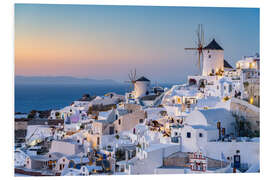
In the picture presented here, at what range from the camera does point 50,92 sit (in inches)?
684

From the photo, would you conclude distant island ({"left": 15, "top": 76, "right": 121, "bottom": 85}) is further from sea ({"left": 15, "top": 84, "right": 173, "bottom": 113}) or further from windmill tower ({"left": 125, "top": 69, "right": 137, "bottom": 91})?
windmill tower ({"left": 125, "top": 69, "right": 137, "bottom": 91})

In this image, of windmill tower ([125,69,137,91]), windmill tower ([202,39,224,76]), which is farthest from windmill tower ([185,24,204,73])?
windmill tower ([125,69,137,91])

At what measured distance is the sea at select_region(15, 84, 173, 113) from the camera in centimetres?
1364

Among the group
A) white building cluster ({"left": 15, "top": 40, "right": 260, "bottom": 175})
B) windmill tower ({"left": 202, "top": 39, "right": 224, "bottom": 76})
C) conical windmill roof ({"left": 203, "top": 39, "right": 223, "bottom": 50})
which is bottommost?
white building cluster ({"left": 15, "top": 40, "right": 260, "bottom": 175})

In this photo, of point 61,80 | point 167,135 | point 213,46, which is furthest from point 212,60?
point 61,80

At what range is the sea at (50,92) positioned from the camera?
13641 millimetres

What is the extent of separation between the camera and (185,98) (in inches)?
567

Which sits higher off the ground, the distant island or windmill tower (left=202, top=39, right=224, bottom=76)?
windmill tower (left=202, top=39, right=224, bottom=76)

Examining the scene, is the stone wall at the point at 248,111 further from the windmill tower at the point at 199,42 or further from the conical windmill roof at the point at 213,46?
the conical windmill roof at the point at 213,46

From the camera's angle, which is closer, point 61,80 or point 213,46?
point 61,80

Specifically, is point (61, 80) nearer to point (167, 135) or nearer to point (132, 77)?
point (132, 77)
